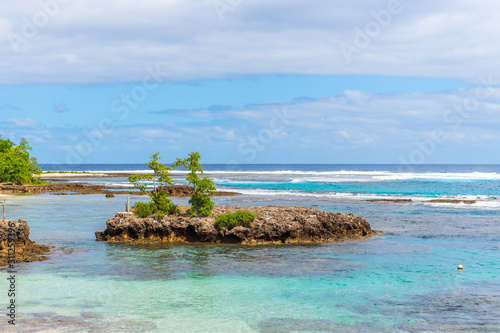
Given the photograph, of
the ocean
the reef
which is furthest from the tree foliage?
the ocean

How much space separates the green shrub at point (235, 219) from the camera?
25.0m

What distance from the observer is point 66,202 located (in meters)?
48.2

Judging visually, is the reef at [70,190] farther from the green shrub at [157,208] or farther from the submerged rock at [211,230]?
the submerged rock at [211,230]

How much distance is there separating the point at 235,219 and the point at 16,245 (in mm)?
10063

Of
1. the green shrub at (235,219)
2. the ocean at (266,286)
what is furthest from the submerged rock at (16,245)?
the green shrub at (235,219)

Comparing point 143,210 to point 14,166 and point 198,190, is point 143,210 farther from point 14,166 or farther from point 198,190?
point 14,166

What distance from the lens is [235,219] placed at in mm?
25109

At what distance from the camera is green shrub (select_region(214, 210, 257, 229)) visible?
25.0 m

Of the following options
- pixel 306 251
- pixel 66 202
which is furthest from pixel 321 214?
pixel 66 202

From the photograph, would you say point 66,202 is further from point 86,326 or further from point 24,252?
point 86,326

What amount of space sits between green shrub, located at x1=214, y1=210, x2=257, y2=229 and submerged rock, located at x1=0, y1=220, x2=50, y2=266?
27.1 ft

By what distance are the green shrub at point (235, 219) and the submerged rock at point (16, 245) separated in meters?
8.25

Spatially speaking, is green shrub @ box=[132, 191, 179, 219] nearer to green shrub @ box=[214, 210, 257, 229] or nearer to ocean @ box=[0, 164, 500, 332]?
ocean @ box=[0, 164, 500, 332]

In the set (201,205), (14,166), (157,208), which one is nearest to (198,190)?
(201,205)
